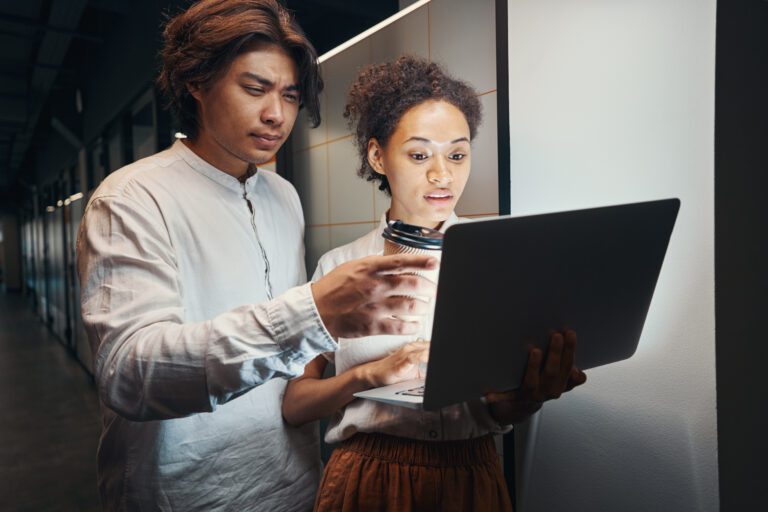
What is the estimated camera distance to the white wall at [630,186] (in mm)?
955

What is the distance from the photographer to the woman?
1.04 metres

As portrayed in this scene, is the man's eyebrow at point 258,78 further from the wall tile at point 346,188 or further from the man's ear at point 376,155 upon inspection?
the wall tile at point 346,188

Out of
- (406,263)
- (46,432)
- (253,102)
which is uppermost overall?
(253,102)

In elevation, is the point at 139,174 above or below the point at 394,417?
above

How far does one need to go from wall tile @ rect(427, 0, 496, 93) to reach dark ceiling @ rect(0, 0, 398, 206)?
0.81 ft

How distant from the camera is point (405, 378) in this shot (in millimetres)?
1035

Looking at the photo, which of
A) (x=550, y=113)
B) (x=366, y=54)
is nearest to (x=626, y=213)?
(x=550, y=113)

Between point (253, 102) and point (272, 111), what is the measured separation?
0.15ft

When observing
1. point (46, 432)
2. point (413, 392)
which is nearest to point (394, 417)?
point (413, 392)

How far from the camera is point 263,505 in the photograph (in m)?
1.24

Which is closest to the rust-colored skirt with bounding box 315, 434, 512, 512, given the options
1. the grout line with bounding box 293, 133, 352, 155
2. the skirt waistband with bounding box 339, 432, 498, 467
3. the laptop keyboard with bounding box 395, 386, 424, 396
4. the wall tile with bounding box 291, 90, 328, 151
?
the skirt waistband with bounding box 339, 432, 498, 467

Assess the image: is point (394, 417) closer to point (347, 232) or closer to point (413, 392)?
point (413, 392)

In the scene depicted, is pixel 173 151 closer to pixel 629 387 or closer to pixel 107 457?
pixel 107 457
